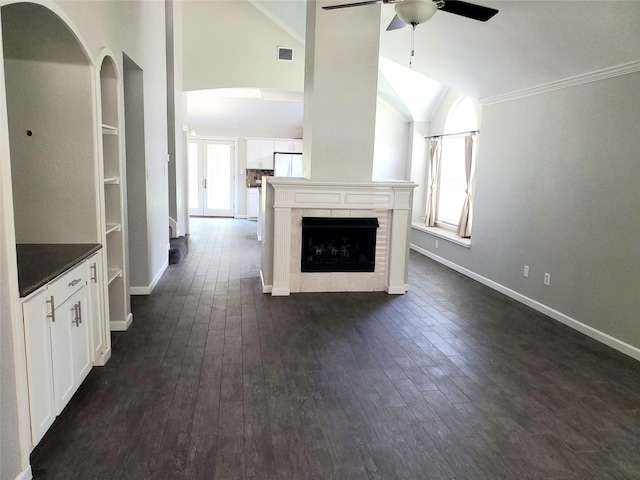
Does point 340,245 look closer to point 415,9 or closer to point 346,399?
point 346,399

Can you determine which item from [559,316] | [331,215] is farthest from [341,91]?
[559,316]

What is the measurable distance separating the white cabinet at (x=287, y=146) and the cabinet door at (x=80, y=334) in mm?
8921

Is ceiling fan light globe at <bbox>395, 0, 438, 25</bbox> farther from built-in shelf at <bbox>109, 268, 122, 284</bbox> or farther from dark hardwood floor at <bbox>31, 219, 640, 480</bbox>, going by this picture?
built-in shelf at <bbox>109, 268, 122, 284</bbox>

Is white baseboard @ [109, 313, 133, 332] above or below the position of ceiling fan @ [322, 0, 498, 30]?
below

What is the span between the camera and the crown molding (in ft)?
11.8

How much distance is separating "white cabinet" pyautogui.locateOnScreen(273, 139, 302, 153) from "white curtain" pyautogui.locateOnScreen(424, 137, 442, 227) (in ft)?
14.7

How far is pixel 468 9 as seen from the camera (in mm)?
3057

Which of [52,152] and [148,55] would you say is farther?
[148,55]

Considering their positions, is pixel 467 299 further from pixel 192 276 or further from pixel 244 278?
pixel 192 276

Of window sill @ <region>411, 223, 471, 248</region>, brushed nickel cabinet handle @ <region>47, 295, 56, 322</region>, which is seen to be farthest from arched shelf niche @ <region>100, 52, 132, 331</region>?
window sill @ <region>411, 223, 471, 248</region>

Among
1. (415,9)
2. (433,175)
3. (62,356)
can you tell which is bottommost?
(62,356)

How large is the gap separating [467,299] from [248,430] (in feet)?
10.8

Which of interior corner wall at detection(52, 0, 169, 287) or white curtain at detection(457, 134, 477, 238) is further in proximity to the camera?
white curtain at detection(457, 134, 477, 238)

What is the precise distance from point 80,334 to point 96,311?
1.09 feet
